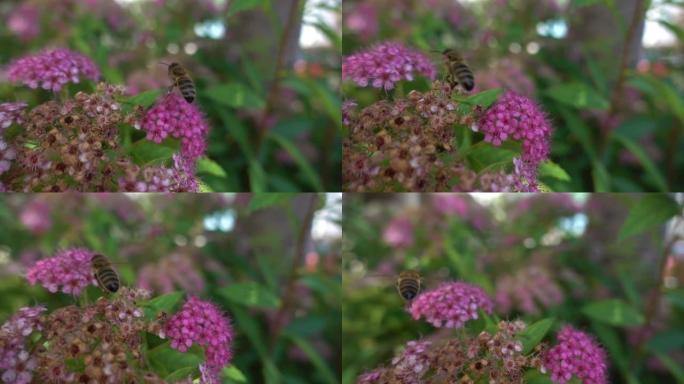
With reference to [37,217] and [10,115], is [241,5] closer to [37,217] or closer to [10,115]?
[10,115]

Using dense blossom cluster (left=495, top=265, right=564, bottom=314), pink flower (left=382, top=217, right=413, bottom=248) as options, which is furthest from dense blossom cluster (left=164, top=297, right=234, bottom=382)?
pink flower (left=382, top=217, right=413, bottom=248)

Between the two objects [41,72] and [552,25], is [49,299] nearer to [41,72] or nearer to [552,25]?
[41,72]

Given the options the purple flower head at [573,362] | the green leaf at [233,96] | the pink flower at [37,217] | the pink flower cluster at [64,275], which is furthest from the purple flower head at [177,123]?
the pink flower at [37,217]

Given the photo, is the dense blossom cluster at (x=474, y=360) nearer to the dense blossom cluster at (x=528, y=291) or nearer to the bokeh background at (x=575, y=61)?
the bokeh background at (x=575, y=61)

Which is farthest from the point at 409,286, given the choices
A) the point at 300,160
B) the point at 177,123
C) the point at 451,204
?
the point at 451,204

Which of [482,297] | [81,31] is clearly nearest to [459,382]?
[482,297]

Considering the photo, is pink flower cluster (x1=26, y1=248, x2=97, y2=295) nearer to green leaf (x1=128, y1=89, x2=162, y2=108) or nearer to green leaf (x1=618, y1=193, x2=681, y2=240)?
green leaf (x1=128, y1=89, x2=162, y2=108)

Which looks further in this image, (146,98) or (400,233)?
(400,233)
